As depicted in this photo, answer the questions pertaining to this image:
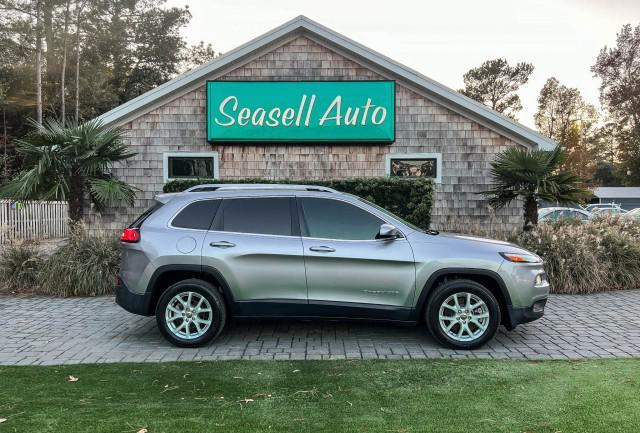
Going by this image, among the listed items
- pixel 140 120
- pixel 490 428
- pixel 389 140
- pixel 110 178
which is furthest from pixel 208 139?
pixel 490 428

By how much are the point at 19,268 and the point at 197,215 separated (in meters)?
5.32

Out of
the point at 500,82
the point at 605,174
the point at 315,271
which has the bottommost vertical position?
the point at 315,271

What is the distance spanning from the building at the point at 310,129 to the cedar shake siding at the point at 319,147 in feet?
0.08

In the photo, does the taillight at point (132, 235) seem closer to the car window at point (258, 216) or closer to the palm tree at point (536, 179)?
the car window at point (258, 216)

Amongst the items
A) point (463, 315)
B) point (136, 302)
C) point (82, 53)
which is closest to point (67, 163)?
point (136, 302)

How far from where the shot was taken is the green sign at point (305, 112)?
1193 centimetres

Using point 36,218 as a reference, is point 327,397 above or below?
below

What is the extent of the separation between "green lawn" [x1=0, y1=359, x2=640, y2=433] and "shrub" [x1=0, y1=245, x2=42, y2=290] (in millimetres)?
4663

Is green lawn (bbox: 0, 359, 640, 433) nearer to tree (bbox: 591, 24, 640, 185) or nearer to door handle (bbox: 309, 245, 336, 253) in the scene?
door handle (bbox: 309, 245, 336, 253)

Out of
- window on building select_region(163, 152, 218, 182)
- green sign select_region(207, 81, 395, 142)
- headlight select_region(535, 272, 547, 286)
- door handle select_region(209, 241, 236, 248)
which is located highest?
green sign select_region(207, 81, 395, 142)

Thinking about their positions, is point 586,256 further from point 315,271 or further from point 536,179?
point 315,271

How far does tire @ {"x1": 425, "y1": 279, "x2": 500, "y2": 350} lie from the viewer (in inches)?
208

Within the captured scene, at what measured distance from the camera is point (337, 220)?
5.52 m

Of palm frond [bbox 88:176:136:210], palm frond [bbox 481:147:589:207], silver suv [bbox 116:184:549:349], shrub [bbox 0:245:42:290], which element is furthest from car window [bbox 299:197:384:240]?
shrub [bbox 0:245:42:290]
